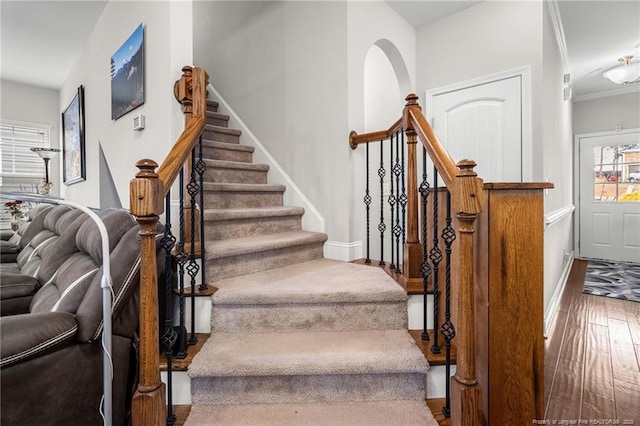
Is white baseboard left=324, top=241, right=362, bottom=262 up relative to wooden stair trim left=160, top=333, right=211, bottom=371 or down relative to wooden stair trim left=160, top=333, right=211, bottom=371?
up

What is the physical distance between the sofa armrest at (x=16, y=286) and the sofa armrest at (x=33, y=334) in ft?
1.90

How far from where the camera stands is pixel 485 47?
283 cm

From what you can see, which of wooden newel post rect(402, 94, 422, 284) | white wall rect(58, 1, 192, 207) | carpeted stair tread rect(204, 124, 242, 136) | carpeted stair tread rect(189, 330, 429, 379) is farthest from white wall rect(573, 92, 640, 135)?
white wall rect(58, 1, 192, 207)

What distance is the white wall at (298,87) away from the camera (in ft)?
8.45

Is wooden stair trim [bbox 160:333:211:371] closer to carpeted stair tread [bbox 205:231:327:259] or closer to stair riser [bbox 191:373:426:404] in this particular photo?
stair riser [bbox 191:373:426:404]

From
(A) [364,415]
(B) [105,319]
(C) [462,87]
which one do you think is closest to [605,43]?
(C) [462,87]

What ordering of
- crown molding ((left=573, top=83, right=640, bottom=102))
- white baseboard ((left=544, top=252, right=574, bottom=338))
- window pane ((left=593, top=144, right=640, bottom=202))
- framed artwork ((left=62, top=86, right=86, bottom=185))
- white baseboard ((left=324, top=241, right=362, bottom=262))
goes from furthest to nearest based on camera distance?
window pane ((left=593, top=144, right=640, bottom=202)) → crown molding ((left=573, top=83, right=640, bottom=102)) → framed artwork ((left=62, top=86, right=86, bottom=185)) → white baseboard ((left=544, top=252, right=574, bottom=338)) → white baseboard ((left=324, top=241, right=362, bottom=262))

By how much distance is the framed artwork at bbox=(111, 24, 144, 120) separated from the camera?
7.62 ft

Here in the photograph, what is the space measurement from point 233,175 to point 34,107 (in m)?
4.63

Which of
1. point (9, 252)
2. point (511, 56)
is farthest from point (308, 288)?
point (9, 252)

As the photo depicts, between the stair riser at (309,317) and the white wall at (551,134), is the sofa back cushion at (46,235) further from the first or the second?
the white wall at (551,134)

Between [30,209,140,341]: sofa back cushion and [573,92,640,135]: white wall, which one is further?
[573,92,640,135]: white wall

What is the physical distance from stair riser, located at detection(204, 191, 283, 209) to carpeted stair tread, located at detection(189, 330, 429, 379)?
1.16m

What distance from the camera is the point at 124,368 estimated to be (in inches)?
52.4
